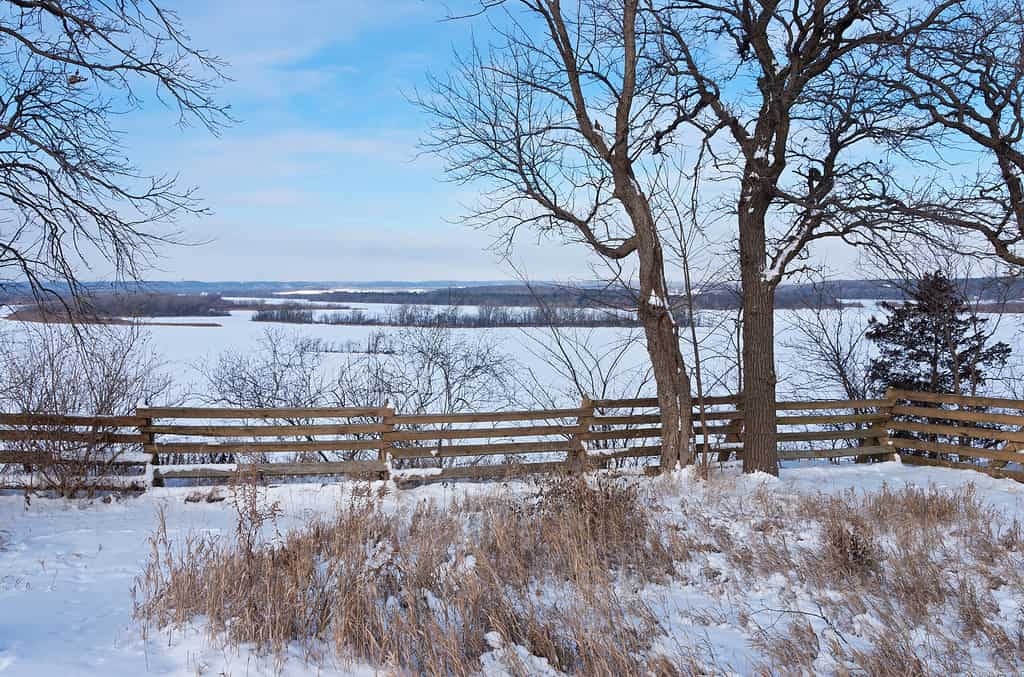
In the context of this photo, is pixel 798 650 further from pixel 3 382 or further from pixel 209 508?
pixel 3 382

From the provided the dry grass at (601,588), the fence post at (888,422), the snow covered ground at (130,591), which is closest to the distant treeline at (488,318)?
the fence post at (888,422)

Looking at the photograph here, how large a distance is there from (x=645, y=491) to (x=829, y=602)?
3588mm

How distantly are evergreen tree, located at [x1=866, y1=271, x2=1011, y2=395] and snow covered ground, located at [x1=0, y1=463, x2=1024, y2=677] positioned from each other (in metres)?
9.57

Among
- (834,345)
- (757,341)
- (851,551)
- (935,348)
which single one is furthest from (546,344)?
(851,551)

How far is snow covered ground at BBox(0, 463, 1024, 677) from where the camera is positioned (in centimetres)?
356

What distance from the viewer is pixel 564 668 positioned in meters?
3.62

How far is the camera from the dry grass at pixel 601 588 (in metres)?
3.69

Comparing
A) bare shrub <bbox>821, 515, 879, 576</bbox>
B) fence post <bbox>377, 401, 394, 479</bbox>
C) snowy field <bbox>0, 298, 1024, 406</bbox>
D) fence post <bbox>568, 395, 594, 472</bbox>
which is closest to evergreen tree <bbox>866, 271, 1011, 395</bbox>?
snowy field <bbox>0, 298, 1024, 406</bbox>

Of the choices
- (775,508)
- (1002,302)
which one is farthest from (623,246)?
(1002,302)

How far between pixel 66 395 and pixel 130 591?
7366 millimetres

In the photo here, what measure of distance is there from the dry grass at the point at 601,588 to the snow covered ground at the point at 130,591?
0.20 feet

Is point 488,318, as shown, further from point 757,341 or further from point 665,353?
point 757,341

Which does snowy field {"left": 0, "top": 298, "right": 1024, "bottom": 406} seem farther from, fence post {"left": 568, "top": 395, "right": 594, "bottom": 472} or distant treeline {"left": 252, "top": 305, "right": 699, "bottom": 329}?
fence post {"left": 568, "top": 395, "right": 594, "bottom": 472}

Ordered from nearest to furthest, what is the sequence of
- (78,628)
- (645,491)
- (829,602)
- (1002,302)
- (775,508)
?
(78,628) → (829,602) → (775,508) → (645,491) → (1002,302)
